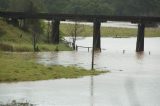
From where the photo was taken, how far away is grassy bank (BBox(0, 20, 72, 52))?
68.8 metres

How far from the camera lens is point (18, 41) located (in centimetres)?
7650

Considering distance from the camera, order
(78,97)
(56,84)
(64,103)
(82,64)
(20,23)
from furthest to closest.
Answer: (20,23) < (82,64) < (56,84) < (78,97) < (64,103)

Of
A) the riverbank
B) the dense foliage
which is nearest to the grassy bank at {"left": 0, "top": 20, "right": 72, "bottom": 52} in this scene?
the dense foliage

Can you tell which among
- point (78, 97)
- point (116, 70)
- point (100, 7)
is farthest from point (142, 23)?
point (100, 7)

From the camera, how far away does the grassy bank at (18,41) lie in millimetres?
68844

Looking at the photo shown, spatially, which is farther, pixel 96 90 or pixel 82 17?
pixel 82 17

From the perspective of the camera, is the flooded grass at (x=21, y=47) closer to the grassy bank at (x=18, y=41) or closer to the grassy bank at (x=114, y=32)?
the grassy bank at (x=18, y=41)

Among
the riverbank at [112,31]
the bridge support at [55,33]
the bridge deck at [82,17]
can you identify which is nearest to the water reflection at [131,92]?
the bridge deck at [82,17]

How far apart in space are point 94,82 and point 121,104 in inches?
437

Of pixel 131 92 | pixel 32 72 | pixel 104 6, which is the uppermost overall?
pixel 104 6

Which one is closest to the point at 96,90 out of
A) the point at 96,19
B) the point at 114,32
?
the point at 96,19

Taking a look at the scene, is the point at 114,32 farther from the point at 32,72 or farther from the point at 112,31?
the point at 32,72

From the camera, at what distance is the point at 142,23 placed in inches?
3127

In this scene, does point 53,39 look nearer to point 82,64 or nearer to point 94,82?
point 82,64
